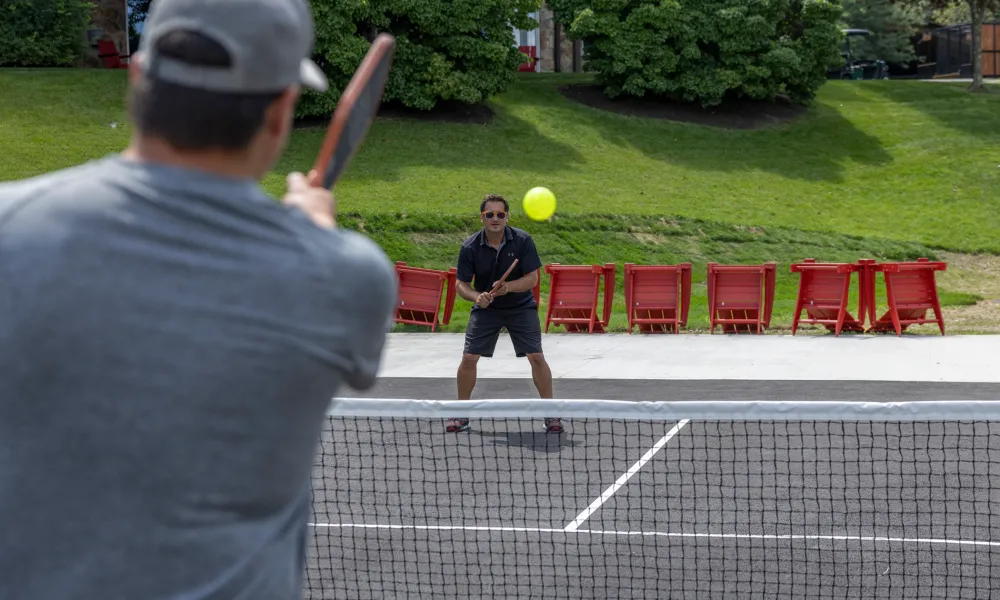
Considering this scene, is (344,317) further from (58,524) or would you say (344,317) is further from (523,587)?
(523,587)

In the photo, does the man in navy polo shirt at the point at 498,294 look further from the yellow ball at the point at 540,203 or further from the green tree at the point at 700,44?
the green tree at the point at 700,44

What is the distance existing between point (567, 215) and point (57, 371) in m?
23.4

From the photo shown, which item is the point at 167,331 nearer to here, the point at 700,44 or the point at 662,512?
the point at 662,512

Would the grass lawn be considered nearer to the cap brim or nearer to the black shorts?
the black shorts

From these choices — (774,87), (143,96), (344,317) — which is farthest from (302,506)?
(774,87)

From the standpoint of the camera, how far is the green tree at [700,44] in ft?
107

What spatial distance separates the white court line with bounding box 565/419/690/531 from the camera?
7.92 metres

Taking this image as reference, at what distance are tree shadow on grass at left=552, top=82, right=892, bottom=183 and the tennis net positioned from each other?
70.8 ft

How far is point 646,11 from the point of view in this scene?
107ft

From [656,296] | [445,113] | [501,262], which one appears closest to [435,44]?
[445,113]

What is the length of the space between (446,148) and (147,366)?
27812 millimetres

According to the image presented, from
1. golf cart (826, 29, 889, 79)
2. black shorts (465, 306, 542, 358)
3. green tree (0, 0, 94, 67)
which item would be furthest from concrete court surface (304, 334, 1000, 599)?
golf cart (826, 29, 889, 79)

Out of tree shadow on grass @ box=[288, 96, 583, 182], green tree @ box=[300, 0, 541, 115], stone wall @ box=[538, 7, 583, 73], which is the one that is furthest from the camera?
stone wall @ box=[538, 7, 583, 73]

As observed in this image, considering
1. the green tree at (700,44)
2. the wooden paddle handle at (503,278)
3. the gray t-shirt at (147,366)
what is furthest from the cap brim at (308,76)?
the green tree at (700,44)
